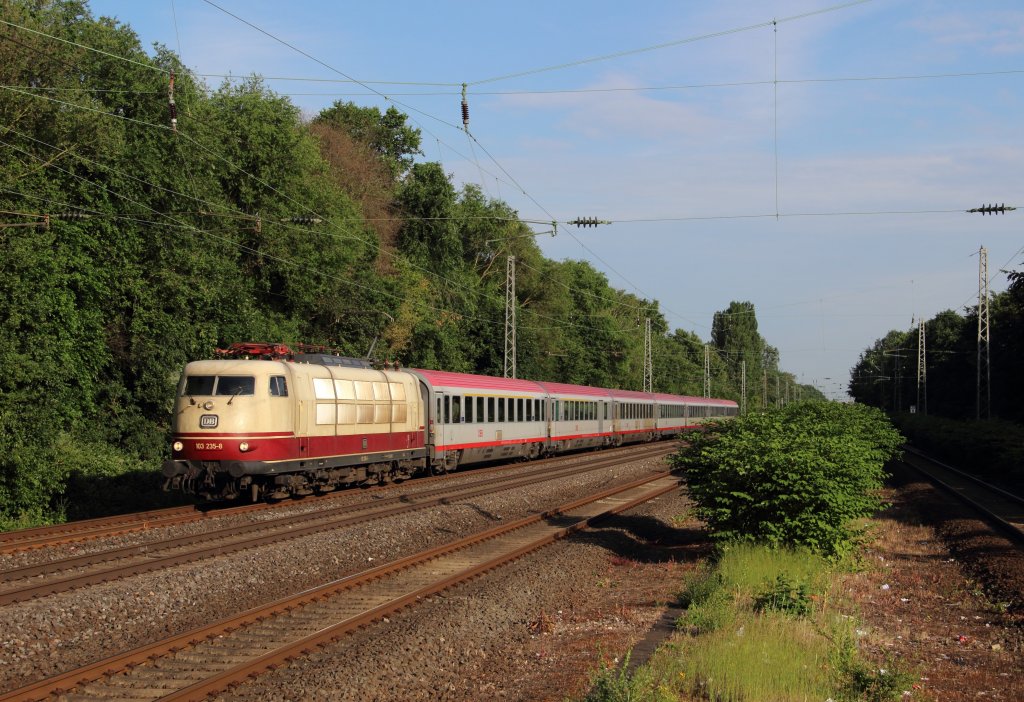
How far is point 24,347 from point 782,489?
18.5 meters

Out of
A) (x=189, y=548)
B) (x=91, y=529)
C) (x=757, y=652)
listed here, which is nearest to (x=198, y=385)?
(x=91, y=529)

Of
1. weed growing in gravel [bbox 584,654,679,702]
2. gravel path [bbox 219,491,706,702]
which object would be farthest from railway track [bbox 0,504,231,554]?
weed growing in gravel [bbox 584,654,679,702]

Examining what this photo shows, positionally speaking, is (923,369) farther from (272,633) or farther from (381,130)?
(272,633)

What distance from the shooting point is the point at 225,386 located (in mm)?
19984

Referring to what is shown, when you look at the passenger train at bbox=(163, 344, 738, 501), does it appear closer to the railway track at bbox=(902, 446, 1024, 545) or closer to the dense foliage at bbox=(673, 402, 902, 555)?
the dense foliage at bbox=(673, 402, 902, 555)

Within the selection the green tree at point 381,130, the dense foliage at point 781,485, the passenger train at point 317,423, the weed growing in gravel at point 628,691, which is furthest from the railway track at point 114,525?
the green tree at point 381,130

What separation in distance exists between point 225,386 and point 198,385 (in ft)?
2.30

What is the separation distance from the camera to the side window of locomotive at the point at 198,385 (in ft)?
65.9

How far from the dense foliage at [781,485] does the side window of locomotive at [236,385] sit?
32.4 ft

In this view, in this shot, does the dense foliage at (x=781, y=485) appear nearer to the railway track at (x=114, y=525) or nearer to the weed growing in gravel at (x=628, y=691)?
the weed growing in gravel at (x=628, y=691)

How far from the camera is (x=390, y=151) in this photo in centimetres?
8406

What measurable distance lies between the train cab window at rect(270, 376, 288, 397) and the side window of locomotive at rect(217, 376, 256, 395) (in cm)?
42

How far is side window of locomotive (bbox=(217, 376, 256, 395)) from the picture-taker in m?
19.9

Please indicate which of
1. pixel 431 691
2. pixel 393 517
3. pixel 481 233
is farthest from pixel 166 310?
pixel 481 233
